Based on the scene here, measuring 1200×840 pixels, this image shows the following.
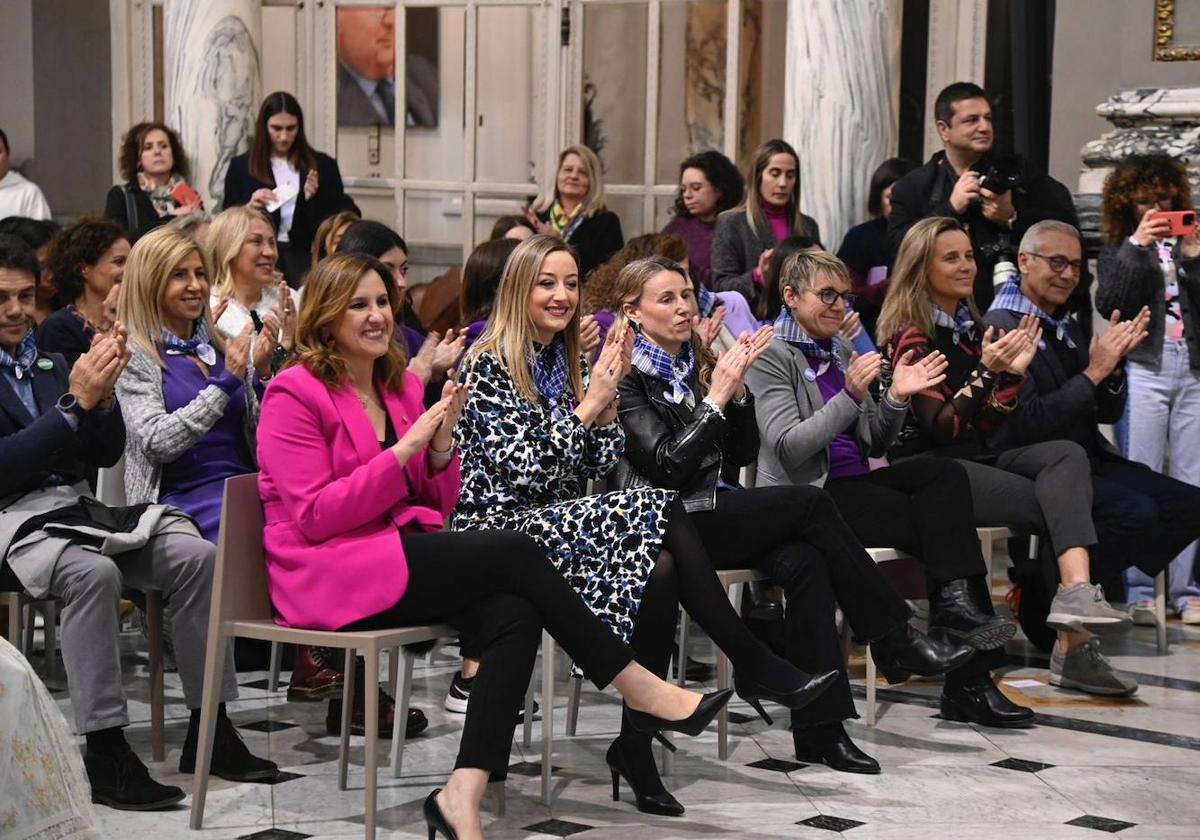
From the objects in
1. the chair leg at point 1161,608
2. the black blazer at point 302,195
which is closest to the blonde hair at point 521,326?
the chair leg at point 1161,608

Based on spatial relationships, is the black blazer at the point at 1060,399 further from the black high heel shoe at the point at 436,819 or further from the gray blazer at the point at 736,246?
the black high heel shoe at the point at 436,819

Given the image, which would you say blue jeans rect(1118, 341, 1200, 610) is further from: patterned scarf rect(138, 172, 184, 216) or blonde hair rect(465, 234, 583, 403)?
patterned scarf rect(138, 172, 184, 216)

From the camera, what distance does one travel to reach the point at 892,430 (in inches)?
193

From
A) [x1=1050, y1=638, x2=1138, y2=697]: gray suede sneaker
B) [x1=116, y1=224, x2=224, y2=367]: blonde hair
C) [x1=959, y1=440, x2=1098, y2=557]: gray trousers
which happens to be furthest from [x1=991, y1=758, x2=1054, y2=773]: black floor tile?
[x1=116, y1=224, x2=224, y2=367]: blonde hair

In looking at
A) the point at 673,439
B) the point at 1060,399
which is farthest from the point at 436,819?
the point at 1060,399

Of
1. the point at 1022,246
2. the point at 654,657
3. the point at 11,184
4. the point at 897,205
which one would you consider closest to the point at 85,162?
the point at 11,184

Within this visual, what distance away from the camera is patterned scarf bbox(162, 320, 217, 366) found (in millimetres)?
4504

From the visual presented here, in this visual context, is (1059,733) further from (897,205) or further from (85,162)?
(85,162)

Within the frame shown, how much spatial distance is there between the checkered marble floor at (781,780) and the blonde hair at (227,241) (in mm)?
1165

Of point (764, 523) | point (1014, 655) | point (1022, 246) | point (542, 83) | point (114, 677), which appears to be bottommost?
point (1014, 655)

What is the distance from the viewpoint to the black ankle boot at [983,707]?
15.6 feet

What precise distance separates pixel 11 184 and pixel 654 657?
4.98 metres

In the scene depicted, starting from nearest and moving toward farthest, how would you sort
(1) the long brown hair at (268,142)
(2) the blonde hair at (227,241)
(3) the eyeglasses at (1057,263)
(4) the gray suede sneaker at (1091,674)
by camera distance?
(4) the gray suede sneaker at (1091,674) → (2) the blonde hair at (227,241) → (3) the eyeglasses at (1057,263) → (1) the long brown hair at (268,142)

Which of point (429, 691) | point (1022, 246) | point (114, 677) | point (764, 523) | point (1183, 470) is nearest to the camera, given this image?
point (114, 677)
